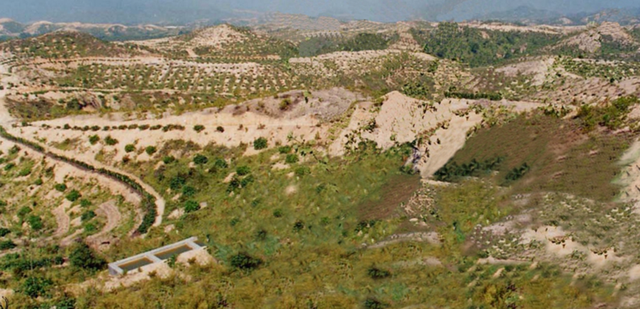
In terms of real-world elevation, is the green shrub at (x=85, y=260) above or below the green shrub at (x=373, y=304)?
below

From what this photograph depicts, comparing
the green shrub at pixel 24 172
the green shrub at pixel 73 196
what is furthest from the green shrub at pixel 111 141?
the green shrub at pixel 24 172

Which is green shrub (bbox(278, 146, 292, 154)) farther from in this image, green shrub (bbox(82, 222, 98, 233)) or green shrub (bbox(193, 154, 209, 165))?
green shrub (bbox(82, 222, 98, 233))

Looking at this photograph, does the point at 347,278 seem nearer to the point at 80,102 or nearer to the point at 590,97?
the point at 590,97

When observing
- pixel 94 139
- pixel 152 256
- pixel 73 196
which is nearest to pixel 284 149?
pixel 152 256

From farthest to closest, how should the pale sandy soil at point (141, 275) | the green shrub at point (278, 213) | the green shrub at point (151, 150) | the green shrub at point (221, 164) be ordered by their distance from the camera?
the green shrub at point (151, 150) < the green shrub at point (221, 164) < the green shrub at point (278, 213) < the pale sandy soil at point (141, 275)

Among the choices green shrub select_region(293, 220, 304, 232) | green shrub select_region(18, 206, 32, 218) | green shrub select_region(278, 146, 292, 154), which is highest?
green shrub select_region(278, 146, 292, 154)

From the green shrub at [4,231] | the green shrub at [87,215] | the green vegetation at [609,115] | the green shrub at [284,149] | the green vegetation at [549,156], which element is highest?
the green vegetation at [609,115]

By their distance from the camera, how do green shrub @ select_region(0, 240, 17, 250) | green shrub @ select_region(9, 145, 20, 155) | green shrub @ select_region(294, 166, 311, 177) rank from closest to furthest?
green shrub @ select_region(0, 240, 17, 250)
green shrub @ select_region(294, 166, 311, 177)
green shrub @ select_region(9, 145, 20, 155)

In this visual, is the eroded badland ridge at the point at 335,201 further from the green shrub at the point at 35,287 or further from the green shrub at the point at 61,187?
the green shrub at the point at 61,187

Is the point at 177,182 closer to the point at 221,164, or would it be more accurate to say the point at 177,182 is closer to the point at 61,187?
the point at 221,164

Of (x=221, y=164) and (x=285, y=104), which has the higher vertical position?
(x=285, y=104)

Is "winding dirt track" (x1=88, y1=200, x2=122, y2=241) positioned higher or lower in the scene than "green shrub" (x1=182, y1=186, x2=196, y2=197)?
lower

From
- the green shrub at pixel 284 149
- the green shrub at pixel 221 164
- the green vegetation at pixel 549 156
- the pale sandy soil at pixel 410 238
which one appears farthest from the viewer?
the green shrub at pixel 221 164

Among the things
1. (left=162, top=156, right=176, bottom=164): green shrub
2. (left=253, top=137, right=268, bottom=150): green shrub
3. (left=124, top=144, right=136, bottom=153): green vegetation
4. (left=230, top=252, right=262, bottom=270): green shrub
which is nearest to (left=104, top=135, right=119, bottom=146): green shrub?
(left=124, top=144, right=136, bottom=153): green vegetation
